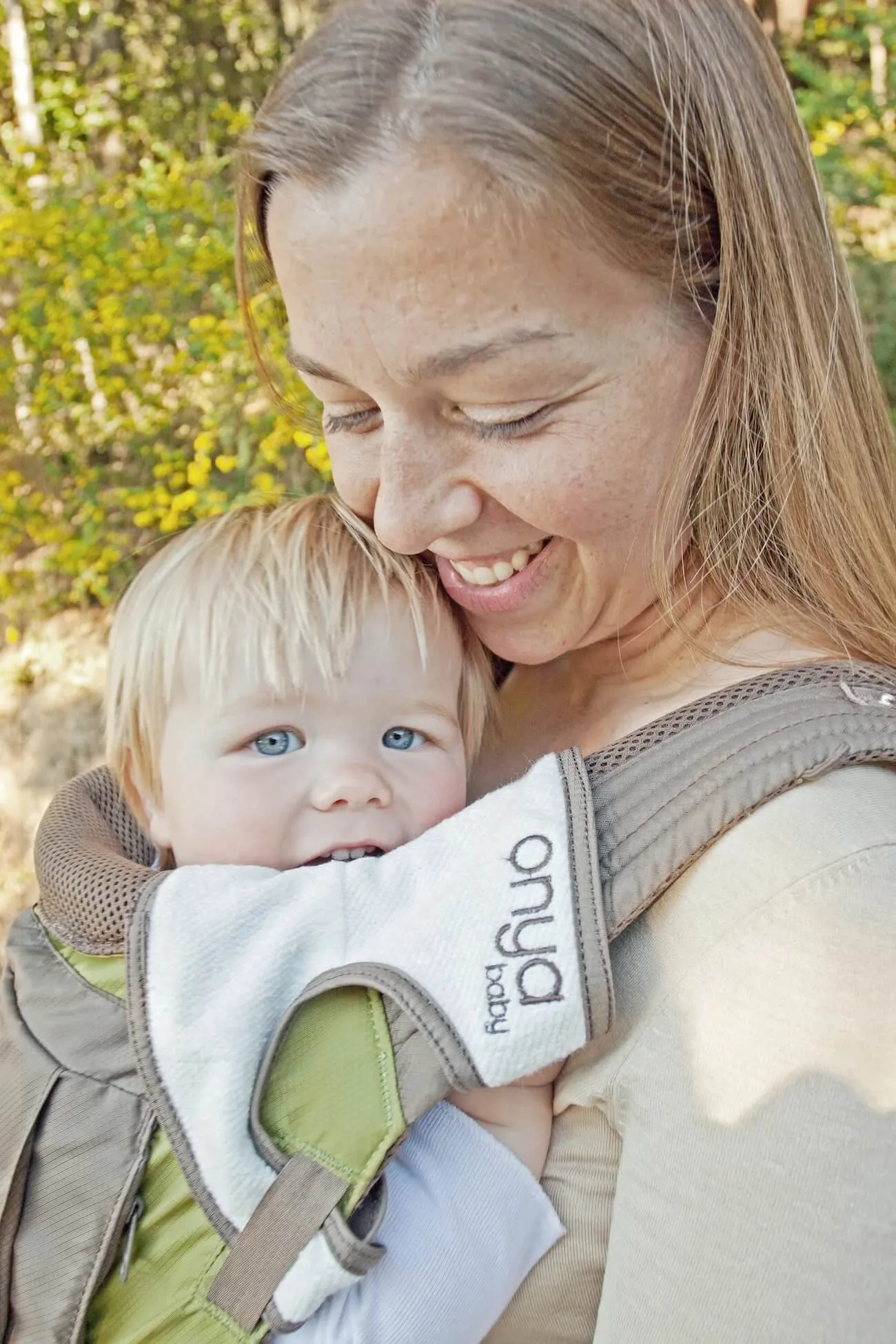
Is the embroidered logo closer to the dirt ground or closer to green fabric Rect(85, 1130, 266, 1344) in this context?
green fabric Rect(85, 1130, 266, 1344)

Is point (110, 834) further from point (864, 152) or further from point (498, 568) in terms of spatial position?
point (864, 152)

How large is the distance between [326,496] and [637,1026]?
94 cm

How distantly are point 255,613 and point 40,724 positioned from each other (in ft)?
11.6

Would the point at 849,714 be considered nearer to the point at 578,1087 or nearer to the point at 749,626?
the point at 749,626

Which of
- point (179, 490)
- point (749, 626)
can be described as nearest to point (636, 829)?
point (749, 626)

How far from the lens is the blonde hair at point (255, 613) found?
1.64 metres

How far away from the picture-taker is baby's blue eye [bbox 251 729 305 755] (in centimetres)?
165

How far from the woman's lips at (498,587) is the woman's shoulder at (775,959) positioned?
49 centimetres

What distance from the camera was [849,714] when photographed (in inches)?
52.0

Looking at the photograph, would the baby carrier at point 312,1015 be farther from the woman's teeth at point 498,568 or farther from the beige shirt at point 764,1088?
the woman's teeth at point 498,568

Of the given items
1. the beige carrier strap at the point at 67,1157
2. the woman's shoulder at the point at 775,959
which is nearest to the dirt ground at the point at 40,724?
the beige carrier strap at the point at 67,1157

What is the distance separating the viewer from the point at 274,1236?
1.29 meters

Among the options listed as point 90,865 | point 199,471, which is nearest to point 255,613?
point 90,865

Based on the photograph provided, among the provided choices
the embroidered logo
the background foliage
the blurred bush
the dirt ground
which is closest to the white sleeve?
the embroidered logo
